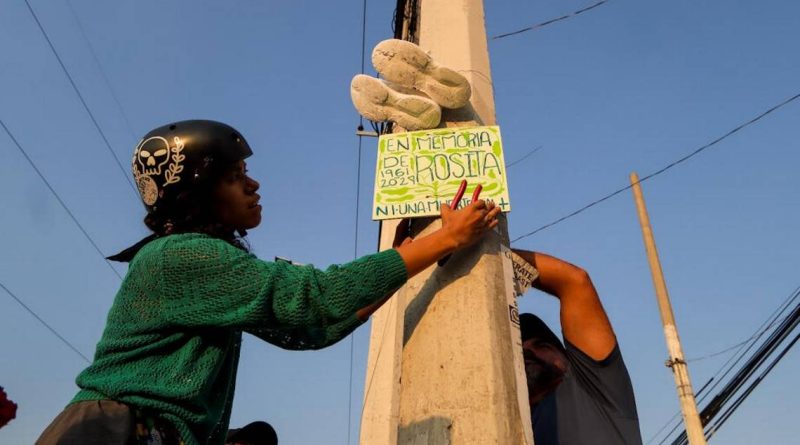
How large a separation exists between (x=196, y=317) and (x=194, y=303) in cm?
4

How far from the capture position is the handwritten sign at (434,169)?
2482 mm

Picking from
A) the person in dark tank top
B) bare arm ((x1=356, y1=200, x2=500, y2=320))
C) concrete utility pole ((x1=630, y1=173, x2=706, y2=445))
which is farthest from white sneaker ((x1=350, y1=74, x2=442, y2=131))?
concrete utility pole ((x1=630, y1=173, x2=706, y2=445))

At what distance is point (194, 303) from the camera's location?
151 cm

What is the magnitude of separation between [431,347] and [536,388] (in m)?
0.66

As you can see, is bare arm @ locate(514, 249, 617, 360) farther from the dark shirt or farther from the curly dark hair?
the curly dark hair

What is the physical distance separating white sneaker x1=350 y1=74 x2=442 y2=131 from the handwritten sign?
0.05m

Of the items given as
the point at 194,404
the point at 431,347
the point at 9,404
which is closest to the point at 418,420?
the point at 431,347

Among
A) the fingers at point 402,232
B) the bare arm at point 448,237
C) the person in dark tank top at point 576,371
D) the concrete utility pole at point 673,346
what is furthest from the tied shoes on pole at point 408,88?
the concrete utility pole at point 673,346

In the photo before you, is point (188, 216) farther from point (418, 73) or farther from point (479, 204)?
point (418, 73)

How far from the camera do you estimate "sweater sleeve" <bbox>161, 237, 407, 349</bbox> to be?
1.51 metres

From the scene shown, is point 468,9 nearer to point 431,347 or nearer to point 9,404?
point 431,347

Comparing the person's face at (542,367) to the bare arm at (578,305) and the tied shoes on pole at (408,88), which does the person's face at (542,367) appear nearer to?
the bare arm at (578,305)

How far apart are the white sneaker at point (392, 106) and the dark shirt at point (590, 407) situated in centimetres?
111

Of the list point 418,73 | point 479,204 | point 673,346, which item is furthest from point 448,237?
point 673,346
